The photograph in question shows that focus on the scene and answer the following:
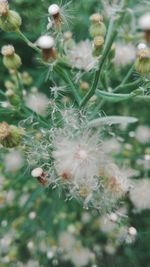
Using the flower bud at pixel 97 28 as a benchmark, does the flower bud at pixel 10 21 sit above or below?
above

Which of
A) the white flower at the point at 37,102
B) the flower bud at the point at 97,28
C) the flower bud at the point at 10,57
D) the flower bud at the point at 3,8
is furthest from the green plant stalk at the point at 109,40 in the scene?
the white flower at the point at 37,102

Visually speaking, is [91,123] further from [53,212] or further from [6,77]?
[6,77]

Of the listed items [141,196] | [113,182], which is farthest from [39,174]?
[141,196]

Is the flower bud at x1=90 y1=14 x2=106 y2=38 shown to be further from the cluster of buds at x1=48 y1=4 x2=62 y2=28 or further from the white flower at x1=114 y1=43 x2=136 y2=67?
the white flower at x1=114 y1=43 x2=136 y2=67

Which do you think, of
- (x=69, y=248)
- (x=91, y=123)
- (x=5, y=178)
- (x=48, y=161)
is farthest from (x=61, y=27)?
(x=69, y=248)

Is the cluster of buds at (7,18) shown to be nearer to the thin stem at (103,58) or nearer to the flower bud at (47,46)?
the flower bud at (47,46)

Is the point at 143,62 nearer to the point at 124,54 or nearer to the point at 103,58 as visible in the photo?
the point at 103,58

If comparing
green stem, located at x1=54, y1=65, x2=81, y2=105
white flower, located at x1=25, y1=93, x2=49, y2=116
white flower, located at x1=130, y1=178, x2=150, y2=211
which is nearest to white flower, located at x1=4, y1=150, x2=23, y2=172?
white flower, located at x1=25, y1=93, x2=49, y2=116
